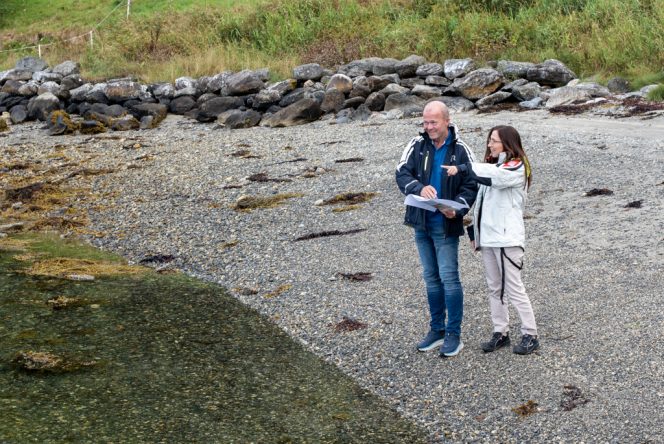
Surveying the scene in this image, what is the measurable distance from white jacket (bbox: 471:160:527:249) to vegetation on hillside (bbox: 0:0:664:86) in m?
15.1

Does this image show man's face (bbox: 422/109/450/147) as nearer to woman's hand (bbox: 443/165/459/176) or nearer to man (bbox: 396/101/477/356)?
man (bbox: 396/101/477/356)

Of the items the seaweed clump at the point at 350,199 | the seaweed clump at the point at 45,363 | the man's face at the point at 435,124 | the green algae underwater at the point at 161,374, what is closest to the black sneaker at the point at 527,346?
the green algae underwater at the point at 161,374

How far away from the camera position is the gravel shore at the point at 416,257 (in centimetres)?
759

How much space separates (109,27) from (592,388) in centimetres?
3120

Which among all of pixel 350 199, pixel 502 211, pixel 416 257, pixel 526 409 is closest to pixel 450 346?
pixel 526 409

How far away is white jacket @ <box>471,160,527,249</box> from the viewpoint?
766cm

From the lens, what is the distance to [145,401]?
27.0 ft

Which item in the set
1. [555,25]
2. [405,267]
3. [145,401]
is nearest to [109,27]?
[555,25]

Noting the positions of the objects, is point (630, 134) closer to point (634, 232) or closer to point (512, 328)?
point (634, 232)

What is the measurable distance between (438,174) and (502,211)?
2.04ft

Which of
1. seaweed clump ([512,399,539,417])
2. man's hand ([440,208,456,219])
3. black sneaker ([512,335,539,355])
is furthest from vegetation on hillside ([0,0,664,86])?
seaweed clump ([512,399,539,417])

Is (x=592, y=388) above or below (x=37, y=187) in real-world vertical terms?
above

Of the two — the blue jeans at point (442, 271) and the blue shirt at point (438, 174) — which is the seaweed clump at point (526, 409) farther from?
the blue shirt at point (438, 174)

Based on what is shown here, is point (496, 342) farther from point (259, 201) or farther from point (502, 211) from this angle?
point (259, 201)
